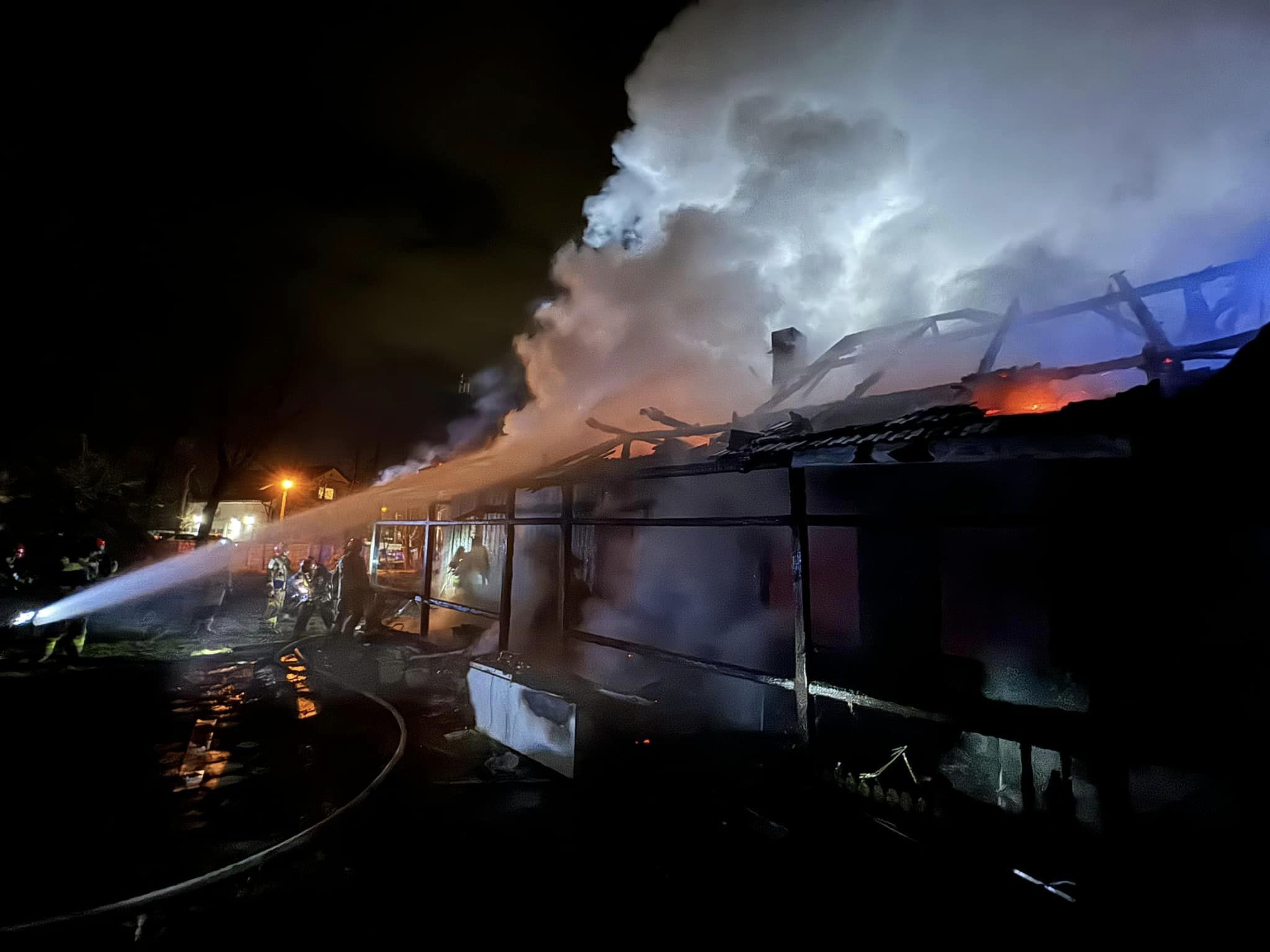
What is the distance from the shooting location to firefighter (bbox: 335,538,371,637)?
13328mm

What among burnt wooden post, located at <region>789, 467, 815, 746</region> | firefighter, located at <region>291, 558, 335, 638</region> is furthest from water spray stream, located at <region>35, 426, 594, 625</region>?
burnt wooden post, located at <region>789, 467, 815, 746</region>

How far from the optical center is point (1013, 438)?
414cm

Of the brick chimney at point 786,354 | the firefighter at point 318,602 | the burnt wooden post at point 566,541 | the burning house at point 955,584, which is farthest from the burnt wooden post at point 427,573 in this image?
the brick chimney at point 786,354

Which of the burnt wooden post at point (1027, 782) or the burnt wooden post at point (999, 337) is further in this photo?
the burnt wooden post at point (999, 337)

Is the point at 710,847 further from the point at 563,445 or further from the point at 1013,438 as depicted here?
the point at 563,445

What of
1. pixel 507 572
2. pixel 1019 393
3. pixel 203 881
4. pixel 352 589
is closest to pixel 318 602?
pixel 352 589

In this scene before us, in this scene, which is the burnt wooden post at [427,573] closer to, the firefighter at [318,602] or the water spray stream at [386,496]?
the water spray stream at [386,496]

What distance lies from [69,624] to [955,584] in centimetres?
1824

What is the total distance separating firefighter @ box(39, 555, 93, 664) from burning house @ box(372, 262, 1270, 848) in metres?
9.69

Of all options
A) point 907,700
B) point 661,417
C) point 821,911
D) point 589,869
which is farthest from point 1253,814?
point 661,417

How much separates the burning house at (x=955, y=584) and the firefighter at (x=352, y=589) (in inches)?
151

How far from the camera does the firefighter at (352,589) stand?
1333 cm

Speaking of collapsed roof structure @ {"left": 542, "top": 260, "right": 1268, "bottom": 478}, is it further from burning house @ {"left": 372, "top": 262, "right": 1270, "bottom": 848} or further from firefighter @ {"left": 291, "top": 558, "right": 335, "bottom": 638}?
firefighter @ {"left": 291, "top": 558, "right": 335, "bottom": 638}

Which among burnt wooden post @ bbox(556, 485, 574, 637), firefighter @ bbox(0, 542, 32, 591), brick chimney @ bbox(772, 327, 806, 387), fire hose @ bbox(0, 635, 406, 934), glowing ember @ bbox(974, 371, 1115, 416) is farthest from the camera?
firefighter @ bbox(0, 542, 32, 591)
